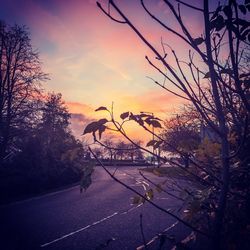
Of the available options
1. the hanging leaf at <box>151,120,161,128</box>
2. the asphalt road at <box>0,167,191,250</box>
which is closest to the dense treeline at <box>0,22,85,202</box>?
the asphalt road at <box>0,167,191,250</box>

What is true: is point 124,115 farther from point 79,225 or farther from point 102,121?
point 79,225

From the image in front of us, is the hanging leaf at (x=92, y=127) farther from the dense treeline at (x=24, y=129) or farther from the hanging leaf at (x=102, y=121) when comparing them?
the dense treeline at (x=24, y=129)

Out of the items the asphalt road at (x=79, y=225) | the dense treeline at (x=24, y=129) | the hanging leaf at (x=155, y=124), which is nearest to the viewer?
the hanging leaf at (x=155, y=124)

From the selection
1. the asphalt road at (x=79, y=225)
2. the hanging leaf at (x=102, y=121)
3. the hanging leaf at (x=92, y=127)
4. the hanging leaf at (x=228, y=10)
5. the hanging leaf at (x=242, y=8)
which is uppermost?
the hanging leaf at (x=242, y=8)

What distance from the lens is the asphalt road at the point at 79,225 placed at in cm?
795

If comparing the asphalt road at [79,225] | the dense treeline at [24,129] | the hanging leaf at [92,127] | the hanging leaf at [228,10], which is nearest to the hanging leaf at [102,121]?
the hanging leaf at [92,127]

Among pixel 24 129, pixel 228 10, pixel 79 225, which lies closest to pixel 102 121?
pixel 228 10

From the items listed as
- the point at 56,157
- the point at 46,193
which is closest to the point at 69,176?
the point at 56,157

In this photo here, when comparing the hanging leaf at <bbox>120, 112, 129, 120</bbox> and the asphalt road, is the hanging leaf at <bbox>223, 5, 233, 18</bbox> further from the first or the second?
the asphalt road

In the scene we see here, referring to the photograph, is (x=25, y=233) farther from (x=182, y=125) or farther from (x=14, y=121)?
(x=14, y=121)

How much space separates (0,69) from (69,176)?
412 inches

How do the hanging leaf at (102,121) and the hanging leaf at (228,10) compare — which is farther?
the hanging leaf at (102,121)

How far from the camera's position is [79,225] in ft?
32.9

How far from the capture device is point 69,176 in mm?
24969
